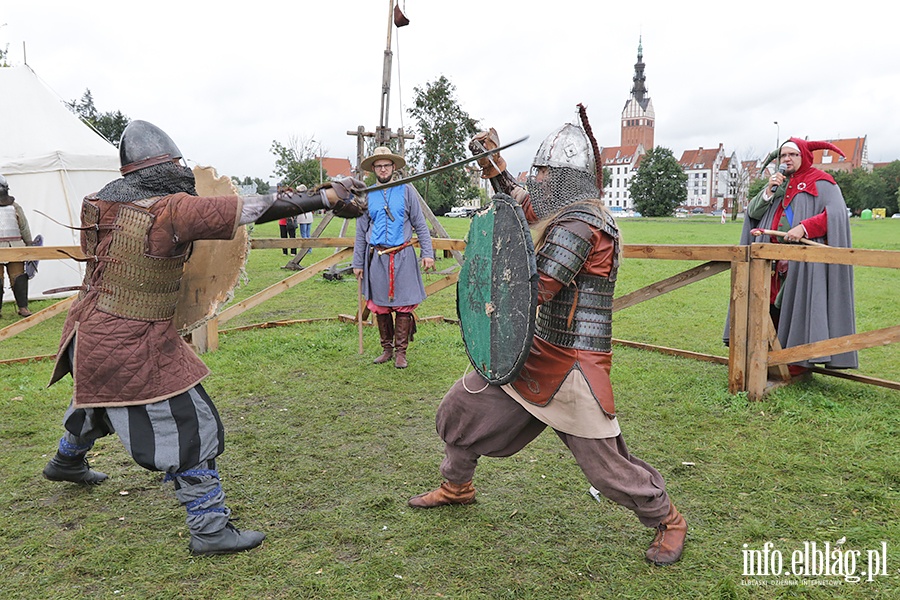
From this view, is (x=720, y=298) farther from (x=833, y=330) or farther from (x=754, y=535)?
(x=754, y=535)

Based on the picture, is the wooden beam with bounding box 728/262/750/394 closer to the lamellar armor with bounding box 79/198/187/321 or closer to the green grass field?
the green grass field

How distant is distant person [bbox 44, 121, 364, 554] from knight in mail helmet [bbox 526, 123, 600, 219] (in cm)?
73

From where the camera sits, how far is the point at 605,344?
2516 mm

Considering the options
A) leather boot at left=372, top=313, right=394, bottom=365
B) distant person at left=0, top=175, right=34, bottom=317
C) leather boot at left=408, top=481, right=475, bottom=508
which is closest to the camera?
leather boot at left=408, top=481, right=475, bottom=508

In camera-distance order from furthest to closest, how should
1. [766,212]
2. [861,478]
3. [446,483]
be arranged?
[766,212] < [861,478] < [446,483]

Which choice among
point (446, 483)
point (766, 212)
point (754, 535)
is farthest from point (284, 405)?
point (766, 212)

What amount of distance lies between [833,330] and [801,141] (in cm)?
138

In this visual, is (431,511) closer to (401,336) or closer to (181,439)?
(181,439)

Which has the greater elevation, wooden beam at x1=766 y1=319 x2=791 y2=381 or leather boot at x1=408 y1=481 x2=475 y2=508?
wooden beam at x1=766 y1=319 x2=791 y2=381

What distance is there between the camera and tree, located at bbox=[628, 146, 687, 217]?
169 feet

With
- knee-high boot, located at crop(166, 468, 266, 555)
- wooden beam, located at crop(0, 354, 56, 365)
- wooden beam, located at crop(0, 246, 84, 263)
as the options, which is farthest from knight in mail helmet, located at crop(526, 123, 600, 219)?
wooden beam, located at crop(0, 354, 56, 365)

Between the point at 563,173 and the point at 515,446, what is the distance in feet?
3.77

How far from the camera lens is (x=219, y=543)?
2648 mm

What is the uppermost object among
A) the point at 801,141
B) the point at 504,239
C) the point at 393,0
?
the point at 393,0
